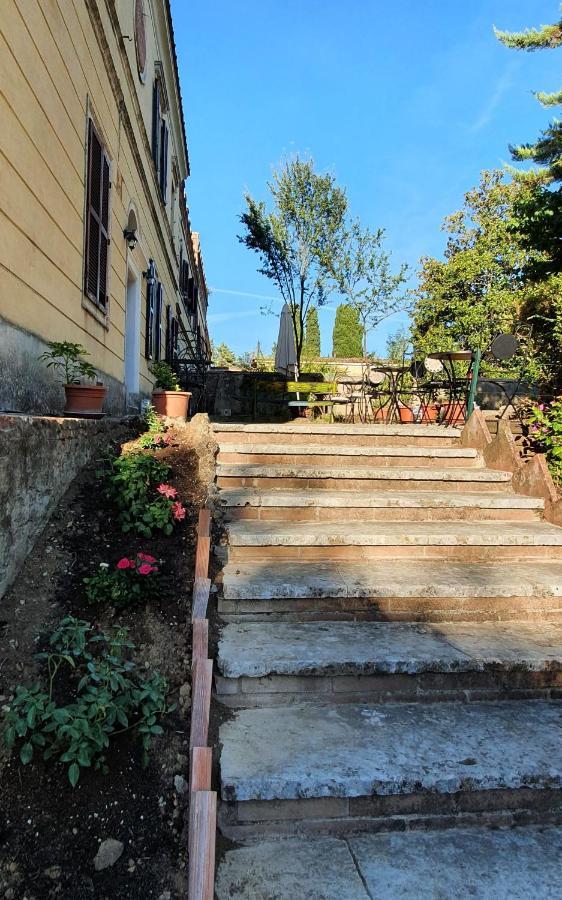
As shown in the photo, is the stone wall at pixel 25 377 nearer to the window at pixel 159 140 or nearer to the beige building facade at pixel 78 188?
the beige building facade at pixel 78 188

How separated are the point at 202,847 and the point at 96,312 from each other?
4.80m

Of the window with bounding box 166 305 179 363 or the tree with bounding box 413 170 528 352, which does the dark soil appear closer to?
the window with bounding box 166 305 179 363

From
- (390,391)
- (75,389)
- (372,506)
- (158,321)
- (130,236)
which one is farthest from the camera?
(158,321)

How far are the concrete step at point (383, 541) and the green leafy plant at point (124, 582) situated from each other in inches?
30.9

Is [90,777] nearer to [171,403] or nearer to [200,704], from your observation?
[200,704]

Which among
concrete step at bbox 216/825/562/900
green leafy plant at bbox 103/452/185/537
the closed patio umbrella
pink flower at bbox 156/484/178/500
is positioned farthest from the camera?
the closed patio umbrella

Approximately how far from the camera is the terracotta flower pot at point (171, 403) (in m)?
6.27

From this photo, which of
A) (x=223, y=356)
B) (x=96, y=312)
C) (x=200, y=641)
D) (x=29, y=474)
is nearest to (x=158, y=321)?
(x=96, y=312)

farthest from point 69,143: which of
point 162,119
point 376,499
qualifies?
point 162,119

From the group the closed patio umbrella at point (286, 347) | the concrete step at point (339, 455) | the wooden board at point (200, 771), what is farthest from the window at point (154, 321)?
the wooden board at point (200, 771)

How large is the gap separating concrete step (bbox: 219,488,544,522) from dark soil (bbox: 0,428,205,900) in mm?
1005

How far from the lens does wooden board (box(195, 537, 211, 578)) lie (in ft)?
8.46

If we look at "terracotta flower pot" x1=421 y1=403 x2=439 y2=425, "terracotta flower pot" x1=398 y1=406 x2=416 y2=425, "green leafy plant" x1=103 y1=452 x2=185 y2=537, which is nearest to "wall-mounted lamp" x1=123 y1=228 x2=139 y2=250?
"green leafy plant" x1=103 y1=452 x2=185 y2=537

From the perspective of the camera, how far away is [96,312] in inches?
206
